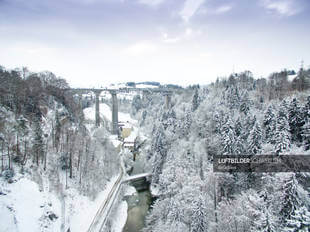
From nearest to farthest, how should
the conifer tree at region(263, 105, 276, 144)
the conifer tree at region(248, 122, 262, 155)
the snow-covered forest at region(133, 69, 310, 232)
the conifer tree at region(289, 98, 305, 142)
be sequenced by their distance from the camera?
the snow-covered forest at region(133, 69, 310, 232) < the conifer tree at region(289, 98, 305, 142) < the conifer tree at region(248, 122, 262, 155) < the conifer tree at region(263, 105, 276, 144)

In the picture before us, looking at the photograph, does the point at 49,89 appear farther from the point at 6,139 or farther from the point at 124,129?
the point at 124,129

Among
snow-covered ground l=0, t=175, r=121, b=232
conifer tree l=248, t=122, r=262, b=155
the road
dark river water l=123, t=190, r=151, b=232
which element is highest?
conifer tree l=248, t=122, r=262, b=155

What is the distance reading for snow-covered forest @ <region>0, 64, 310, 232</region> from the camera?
41.6ft

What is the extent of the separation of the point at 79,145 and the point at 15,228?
45.9 ft

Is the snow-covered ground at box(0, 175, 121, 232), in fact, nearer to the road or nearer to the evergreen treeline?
the road

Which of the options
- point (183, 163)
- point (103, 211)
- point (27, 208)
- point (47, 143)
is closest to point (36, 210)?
point (27, 208)

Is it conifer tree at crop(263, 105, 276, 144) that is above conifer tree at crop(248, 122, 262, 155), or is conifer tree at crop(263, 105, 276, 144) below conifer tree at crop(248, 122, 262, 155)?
above

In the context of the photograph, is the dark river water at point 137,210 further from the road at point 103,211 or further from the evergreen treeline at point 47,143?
the evergreen treeline at point 47,143

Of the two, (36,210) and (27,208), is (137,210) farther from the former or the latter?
(27,208)

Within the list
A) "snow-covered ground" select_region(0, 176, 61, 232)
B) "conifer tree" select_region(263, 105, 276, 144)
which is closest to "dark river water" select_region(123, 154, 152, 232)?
"snow-covered ground" select_region(0, 176, 61, 232)

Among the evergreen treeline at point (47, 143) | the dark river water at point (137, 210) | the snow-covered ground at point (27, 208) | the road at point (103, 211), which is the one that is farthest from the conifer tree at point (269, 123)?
the snow-covered ground at point (27, 208)

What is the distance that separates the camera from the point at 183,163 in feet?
79.2

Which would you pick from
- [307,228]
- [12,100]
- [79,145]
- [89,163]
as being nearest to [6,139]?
[12,100]

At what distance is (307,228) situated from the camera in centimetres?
774
